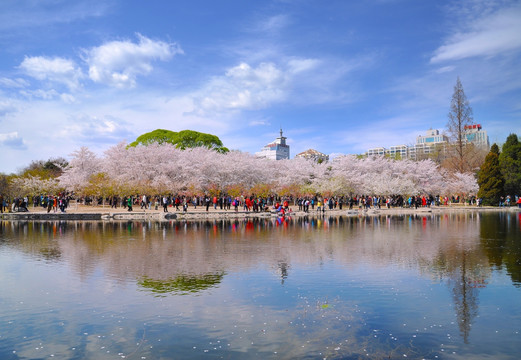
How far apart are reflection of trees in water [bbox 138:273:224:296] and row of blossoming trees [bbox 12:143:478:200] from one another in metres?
40.9

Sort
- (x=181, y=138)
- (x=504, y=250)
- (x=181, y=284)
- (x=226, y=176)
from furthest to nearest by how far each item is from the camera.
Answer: (x=181, y=138) < (x=226, y=176) < (x=504, y=250) < (x=181, y=284)

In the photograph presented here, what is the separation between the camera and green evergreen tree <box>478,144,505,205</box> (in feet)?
192

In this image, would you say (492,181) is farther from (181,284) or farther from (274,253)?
(181,284)

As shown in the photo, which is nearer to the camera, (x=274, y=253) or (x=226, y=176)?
(x=274, y=253)

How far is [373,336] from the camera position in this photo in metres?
7.39

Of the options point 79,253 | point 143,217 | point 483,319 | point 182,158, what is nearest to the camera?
point 483,319

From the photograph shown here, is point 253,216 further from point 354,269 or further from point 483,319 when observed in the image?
point 483,319

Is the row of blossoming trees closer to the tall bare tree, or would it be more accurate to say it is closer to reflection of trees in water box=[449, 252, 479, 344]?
the tall bare tree

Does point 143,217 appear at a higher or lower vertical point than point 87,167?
lower

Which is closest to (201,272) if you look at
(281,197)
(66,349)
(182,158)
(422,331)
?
(66,349)

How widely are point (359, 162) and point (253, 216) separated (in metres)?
38.5

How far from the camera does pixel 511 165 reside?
61.8m

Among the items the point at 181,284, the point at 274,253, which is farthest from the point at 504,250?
the point at 181,284

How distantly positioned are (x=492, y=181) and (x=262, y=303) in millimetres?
58991
